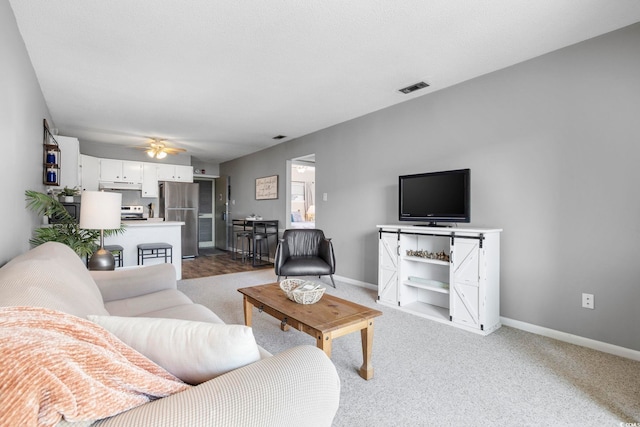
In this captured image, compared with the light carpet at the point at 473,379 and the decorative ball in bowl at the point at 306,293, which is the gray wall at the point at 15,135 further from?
the light carpet at the point at 473,379

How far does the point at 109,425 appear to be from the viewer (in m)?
0.64

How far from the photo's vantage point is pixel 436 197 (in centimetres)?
329

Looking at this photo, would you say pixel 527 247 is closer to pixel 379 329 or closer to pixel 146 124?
pixel 379 329

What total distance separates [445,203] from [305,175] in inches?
250

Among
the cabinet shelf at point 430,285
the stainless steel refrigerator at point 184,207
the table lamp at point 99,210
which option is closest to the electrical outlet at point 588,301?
the cabinet shelf at point 430,285

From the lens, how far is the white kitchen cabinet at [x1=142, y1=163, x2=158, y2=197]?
22.1 feet

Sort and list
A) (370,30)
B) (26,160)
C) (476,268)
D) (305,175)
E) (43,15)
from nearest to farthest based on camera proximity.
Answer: (43,15) → (370,30) → (26,160) → (476,268) → (305,175)

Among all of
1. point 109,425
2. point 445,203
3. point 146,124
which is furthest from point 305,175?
point 109,425

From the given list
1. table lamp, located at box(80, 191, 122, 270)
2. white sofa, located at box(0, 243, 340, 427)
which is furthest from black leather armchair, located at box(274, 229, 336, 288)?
white sofa, located at box(0, 243, 340, 427)

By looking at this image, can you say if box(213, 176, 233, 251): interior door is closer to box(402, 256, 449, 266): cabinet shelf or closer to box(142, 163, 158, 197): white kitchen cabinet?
box(142, 163, 158, 197): white kitchen cabinet

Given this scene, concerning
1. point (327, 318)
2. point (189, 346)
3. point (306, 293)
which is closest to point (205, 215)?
point (306, 293)

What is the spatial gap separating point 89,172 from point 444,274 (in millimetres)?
6560

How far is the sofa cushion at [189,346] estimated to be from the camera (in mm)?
866

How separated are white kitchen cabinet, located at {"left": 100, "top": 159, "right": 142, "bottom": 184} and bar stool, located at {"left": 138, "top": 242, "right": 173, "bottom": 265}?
2421mm
